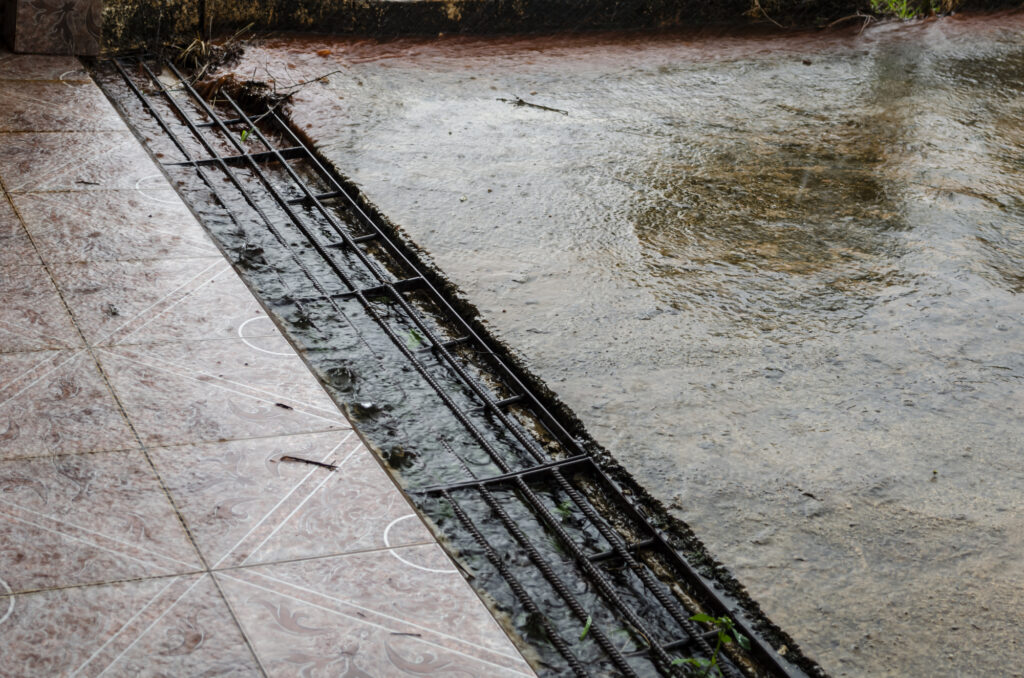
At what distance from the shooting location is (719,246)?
4492mm

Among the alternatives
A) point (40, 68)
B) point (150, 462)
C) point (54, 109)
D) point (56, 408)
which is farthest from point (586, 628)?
point (40, 68)

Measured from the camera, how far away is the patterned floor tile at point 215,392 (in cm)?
300

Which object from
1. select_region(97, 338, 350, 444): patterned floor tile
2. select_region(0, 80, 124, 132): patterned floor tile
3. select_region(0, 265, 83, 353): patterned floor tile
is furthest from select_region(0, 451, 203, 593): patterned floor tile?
select_region(0, 80, 124, 132): patterned floor tile

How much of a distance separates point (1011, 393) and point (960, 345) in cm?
32

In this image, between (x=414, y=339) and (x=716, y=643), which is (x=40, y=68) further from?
(x=716, y=643)

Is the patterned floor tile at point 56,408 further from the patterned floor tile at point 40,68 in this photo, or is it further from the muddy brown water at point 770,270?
the patterned floor tile at point 40,68

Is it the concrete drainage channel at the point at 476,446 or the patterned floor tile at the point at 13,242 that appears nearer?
the concrete drainage channel at the point at 476,446

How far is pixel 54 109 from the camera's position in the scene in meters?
5.04

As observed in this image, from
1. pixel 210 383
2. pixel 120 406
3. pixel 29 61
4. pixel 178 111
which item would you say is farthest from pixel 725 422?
pixel 29 61

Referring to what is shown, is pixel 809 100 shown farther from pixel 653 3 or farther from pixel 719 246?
pixel 719 246

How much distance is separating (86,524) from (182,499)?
0.24 m

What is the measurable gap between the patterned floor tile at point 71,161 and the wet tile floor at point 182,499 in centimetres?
34

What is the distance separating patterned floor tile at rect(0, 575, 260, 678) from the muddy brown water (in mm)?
1339

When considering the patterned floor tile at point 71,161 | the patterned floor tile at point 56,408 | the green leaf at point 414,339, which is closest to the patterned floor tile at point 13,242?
the patterned floor tile at point 71,161
